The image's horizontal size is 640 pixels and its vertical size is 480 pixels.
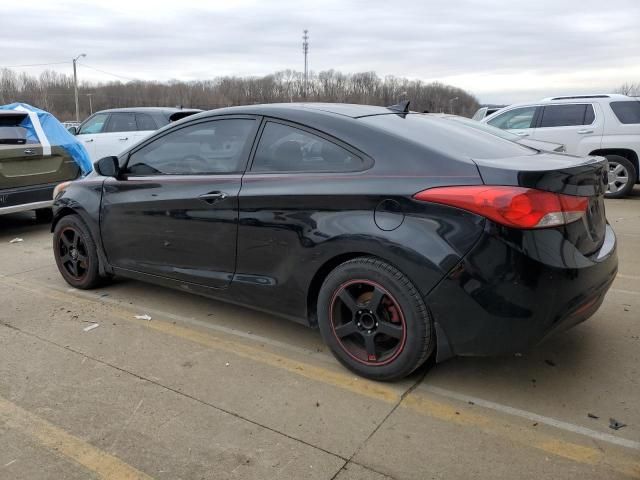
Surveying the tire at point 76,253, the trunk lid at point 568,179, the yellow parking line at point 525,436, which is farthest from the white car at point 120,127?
the yellow parking line at point 525,436

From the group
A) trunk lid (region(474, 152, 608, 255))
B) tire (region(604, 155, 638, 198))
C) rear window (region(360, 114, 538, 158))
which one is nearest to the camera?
trunk lid (region(474, 152, 608, 255))

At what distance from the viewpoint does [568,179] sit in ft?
9.00

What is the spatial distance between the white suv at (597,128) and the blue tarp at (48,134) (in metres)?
7.66

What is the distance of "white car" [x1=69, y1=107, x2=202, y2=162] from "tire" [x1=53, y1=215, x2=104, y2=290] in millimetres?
6419

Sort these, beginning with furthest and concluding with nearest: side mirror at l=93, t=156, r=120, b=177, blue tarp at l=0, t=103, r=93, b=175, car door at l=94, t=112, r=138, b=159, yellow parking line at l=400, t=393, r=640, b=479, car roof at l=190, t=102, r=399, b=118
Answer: car door at l=94, t=112, r=138, b=159 < blue tarp at l=0, t=103, r=93, b=175 < side mirror at l=93, t=156, r=120, b=177 < car roof at l=190, t=102, r=399, b=118 < yellow parking line at l=400, t=393, r=640, b=479

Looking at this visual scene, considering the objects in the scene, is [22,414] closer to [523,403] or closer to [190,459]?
[190,459]

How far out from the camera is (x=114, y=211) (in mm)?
4312

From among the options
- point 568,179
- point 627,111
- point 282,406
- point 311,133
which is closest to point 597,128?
point 627,111

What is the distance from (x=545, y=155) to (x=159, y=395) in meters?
2.60

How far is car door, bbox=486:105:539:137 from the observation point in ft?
34.4

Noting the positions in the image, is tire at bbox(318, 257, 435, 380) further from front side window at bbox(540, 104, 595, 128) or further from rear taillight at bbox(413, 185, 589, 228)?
front side window at bbox(540, 104, 595, 128)

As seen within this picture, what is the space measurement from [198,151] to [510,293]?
2291 mm

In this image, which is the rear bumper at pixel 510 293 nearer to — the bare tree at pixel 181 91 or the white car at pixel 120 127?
the white car at pixel 120 127

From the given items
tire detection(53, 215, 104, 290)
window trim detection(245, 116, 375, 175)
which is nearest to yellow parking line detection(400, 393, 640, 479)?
window trim detection(245, 116, 375, 175)
